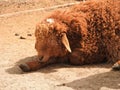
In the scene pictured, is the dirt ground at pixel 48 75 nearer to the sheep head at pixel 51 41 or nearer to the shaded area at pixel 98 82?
the shaded area at pixel 98 82

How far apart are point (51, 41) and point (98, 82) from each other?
121cm

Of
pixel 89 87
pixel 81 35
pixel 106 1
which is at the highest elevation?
pixel 106 1

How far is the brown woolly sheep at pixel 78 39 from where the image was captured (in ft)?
23.5

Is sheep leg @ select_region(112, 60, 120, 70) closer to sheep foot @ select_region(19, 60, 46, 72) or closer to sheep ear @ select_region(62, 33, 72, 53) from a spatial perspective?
sheep ear @ select_region(62, 33, 72, 53)

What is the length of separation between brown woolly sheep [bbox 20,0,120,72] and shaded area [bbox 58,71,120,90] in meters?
0.65

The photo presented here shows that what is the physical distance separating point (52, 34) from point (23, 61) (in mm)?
959

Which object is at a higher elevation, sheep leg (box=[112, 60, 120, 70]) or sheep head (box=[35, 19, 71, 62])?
sheep head (box=[35, 19, 71, 62])

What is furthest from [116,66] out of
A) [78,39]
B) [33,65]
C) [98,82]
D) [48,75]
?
[33,65]

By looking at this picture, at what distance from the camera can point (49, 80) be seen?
261 inches

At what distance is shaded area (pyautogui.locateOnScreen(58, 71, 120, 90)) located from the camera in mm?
6209

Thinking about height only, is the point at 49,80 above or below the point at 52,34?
below

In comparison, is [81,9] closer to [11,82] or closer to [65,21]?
[65,21]

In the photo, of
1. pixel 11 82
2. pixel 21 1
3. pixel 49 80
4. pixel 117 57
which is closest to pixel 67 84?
pixel 49 80

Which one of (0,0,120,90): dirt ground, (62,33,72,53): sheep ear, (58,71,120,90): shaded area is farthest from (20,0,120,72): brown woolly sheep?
(58,71,120,90): shaded area
